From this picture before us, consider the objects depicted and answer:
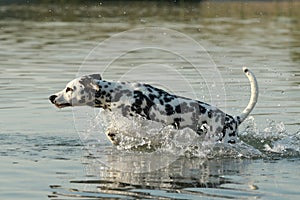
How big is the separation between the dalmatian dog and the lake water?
0.19 m

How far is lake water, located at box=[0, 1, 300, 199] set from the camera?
A: 459 inches

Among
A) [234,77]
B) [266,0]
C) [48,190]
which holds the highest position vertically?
[266,0]

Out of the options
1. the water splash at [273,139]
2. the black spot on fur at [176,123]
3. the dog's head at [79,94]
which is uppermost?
the dog's head at [79,94]

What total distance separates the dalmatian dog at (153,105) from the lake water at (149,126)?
19 centimetres

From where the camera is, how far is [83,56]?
27688 mm

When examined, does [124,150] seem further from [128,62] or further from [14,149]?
[128,62]

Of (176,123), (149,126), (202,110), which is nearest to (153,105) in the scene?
(149,126)

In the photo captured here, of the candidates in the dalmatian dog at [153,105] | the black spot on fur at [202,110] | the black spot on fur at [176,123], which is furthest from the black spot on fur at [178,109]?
the black spot on fur at [202,110]

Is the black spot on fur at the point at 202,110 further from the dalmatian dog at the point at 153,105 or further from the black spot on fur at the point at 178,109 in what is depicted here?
the black spot on fur at the point at 178,109

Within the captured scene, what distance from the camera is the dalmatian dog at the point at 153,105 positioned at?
13.6m

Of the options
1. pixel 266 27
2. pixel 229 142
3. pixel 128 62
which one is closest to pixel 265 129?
pixel 229 142

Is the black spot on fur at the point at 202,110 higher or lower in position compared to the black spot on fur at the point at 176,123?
higher

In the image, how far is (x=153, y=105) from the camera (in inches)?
538

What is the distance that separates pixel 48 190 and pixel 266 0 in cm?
4948
